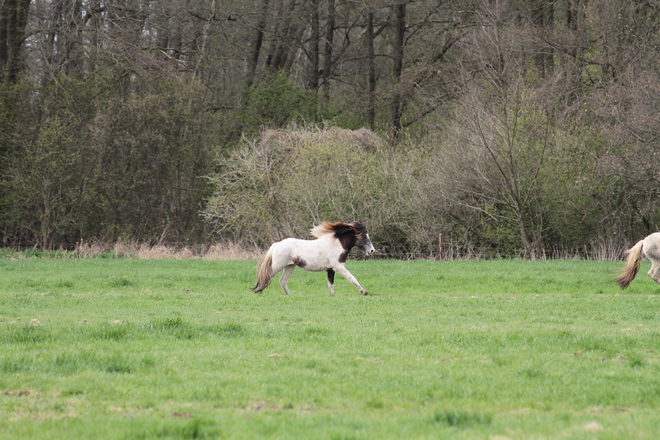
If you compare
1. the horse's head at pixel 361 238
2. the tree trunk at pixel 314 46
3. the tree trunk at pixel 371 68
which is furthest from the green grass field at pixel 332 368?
the tree trunk at pixel 314 46

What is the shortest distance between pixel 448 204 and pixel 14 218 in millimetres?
21587

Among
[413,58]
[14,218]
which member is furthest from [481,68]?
[14,218]

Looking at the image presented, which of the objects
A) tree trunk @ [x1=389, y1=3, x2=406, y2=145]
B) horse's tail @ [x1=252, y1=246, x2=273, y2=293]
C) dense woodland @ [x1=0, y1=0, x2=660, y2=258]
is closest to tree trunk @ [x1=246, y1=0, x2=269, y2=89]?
dense woodland @ [x1=0, y1=0, x2=660, y2=258]

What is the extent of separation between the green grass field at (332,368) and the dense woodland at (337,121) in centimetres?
1402

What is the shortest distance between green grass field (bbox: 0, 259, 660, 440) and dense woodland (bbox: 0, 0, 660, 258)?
1402 cm

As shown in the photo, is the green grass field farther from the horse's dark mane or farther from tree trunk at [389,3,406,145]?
tree trunk at [389,3,406,145]

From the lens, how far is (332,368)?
6.77 meters

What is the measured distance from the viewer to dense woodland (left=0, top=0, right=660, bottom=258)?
26812 millimetres

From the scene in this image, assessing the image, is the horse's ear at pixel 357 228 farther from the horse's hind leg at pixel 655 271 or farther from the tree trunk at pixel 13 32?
the tree trunk at pixel 13 32

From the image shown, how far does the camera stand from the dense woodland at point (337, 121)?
2681cm

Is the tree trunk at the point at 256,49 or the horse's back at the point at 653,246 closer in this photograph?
the horse's back at the point at 653,246

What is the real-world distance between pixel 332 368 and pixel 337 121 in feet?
115

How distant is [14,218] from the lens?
33.0m

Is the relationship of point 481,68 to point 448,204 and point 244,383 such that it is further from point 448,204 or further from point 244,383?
point 244,383
